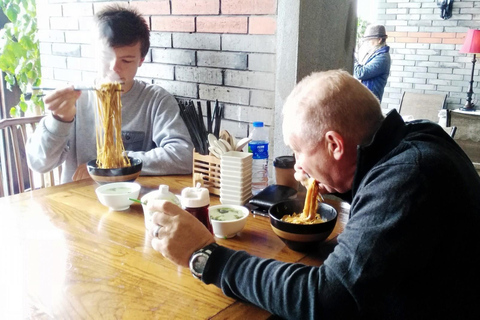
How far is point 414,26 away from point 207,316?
688cm

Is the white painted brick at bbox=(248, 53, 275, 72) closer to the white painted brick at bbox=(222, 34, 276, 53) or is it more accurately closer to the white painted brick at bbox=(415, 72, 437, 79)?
the white painted brick at bbox=(222, 34, 276, 53)

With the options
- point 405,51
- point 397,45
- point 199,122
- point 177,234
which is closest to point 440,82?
point 405,51

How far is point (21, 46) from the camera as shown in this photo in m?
3.50

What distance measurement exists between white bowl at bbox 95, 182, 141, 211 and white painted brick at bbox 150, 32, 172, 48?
45.8 inches

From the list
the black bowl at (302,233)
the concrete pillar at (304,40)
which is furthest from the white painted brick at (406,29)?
the black bowl at (302,233)

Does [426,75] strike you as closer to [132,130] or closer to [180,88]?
[180,88]

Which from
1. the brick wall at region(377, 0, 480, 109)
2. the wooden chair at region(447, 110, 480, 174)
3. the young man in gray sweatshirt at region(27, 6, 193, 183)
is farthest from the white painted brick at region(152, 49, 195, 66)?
the brick wall at region(377, 0, 480, 109)

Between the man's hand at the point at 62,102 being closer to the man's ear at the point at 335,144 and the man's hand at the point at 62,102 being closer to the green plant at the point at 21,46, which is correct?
the man's ear at the point at 335,144

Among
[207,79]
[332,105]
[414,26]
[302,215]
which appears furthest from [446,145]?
[414,26]

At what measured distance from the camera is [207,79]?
2432 millimetres

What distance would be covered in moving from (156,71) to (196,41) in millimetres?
399

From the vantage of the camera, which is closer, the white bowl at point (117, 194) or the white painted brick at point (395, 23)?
the white bowl at point (117, 194)

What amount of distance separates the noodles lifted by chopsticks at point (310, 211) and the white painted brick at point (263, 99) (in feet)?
2.79

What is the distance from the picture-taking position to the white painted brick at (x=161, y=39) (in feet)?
8.39
